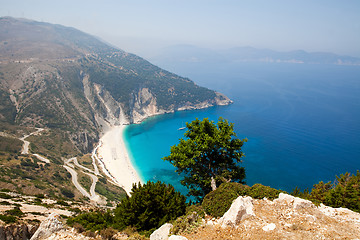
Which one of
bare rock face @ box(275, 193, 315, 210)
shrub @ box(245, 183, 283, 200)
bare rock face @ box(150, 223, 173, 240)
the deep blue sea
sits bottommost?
the deep blue sea

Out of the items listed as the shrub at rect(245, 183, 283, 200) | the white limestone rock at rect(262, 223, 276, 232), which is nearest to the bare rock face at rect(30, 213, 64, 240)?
the white limestone rock at rect(262, 223, 276, 232)

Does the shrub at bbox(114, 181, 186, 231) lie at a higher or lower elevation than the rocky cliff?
lower

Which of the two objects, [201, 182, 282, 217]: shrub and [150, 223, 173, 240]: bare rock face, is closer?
[150, 223, 173, 240]: bare rock face

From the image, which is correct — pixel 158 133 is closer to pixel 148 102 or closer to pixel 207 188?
pixel 148 102

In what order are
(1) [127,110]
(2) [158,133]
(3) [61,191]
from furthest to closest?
(1) [127,110], (2) [158,133], (3) [61,191]

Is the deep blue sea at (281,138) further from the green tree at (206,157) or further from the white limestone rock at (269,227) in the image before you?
the white limestone rock at (269,227)

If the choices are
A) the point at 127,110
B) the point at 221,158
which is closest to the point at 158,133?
the point at 127,110

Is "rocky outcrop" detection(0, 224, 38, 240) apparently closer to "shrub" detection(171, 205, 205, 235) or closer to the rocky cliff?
the rocky cliff
